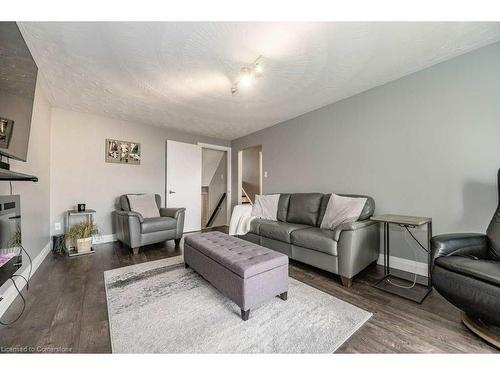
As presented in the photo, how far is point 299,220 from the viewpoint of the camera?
9.47ft

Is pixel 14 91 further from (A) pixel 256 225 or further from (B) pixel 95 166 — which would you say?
(A) pixel 256 225

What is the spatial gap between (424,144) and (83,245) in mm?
4488

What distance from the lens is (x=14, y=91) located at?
1.33 metres

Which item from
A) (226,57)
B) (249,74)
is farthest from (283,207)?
(226,57)

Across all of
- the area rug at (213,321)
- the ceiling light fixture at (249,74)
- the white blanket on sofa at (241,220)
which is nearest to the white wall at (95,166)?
the white blanket on sofa at (241,220)

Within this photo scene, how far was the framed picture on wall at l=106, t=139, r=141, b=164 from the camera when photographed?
11.4 feet

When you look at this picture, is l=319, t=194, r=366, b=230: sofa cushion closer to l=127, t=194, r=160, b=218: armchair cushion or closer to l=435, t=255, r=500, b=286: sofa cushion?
l=435, t=255, r=500, b=286: sofa cushion

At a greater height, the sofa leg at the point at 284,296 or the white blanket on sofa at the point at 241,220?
the white blanket on sofa at the point at 241,220

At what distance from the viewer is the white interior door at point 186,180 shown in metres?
4.12

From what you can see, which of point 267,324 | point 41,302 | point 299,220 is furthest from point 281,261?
point 41,302

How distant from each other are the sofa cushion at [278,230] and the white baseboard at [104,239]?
8.69 ft

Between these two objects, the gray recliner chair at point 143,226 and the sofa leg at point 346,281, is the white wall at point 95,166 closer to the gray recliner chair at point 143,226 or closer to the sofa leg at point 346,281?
the gray recliner chair at point 143,226
